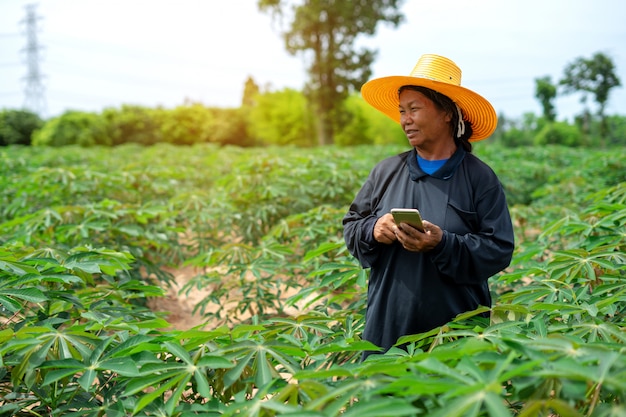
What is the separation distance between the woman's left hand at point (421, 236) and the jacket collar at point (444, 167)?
0.24 m

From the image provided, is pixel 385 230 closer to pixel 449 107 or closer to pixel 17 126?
pixel 449 107

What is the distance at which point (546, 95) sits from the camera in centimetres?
3716

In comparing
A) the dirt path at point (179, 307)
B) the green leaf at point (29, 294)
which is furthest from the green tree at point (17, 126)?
the green leaf at point (29, 294)

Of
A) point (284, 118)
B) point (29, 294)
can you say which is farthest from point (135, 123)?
point (29, 294)

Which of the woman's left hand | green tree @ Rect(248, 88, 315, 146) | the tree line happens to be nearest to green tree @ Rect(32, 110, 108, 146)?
the tree line

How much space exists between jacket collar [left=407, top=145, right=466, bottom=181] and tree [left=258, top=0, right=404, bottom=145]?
22.5m

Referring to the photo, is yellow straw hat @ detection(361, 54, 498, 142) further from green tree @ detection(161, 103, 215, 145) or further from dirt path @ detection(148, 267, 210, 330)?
green tree @ detection(161, 103, 215, 145)

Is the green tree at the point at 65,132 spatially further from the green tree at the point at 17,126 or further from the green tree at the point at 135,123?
the green tree at the point at 135,123

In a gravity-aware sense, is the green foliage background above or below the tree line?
below

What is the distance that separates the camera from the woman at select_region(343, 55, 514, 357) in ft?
5.98

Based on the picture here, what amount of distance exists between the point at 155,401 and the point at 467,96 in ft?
4.66

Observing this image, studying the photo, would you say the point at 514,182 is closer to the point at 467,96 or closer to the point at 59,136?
the point at 467,96

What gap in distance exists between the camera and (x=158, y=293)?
2375 millimetres

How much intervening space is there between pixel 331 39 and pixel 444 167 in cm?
2349
